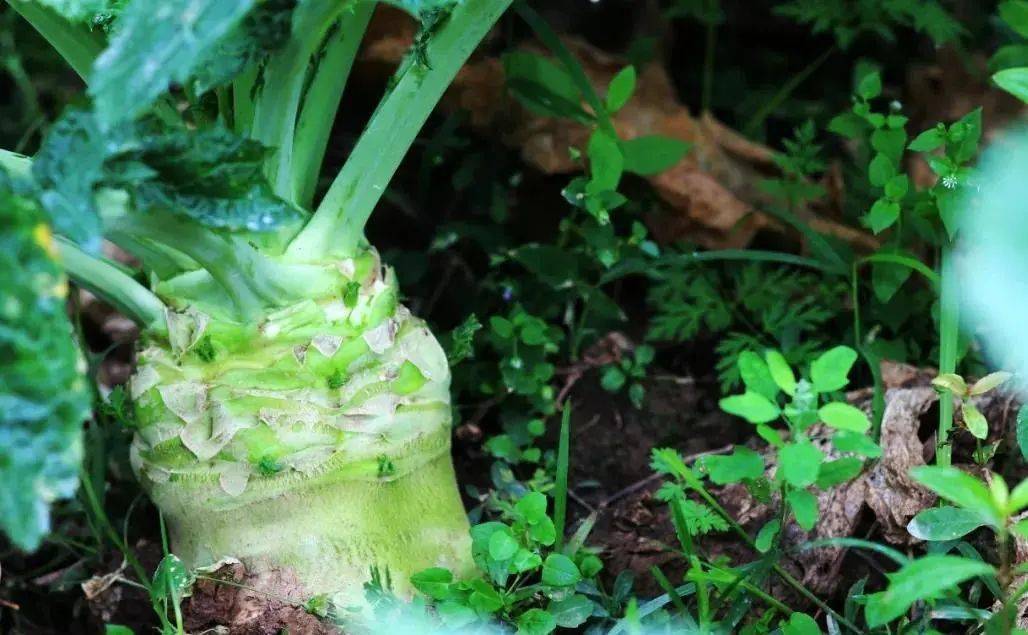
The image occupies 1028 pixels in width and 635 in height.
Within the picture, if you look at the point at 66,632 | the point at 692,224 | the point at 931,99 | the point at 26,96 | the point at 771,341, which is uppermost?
the point at 26,96

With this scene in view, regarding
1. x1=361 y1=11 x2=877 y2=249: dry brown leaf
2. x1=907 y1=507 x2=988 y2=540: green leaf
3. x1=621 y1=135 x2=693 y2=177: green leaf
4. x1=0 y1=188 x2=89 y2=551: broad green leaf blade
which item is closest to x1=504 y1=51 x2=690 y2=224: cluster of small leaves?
x1=621 y1=135 x2=693 y2=177: green leaf

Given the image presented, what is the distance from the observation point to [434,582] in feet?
3.38

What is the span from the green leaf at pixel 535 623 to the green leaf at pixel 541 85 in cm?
Result: 72

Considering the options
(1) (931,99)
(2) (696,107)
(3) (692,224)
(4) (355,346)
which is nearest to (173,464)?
(4) (355,346)

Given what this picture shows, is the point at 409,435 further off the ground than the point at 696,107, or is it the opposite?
the point at 696,107

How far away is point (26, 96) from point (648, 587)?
4.34ft

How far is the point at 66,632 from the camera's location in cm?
127

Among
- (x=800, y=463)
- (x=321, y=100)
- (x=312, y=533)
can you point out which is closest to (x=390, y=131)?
(x=321, y=100)

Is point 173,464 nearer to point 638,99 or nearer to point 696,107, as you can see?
point 638,99

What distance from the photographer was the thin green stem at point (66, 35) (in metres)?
1.07

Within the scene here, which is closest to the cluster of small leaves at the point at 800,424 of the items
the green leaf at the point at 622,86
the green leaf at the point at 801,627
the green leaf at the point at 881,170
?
the green leaf at the point at 801,627

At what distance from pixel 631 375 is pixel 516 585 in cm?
47

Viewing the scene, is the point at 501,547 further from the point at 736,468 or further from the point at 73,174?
the point at 73,174

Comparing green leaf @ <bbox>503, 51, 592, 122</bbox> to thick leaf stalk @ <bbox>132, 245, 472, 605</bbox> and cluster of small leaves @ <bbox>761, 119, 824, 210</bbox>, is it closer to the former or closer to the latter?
cluster of small leaves @ <bbox>761, 119, 824, 210</bbox>
